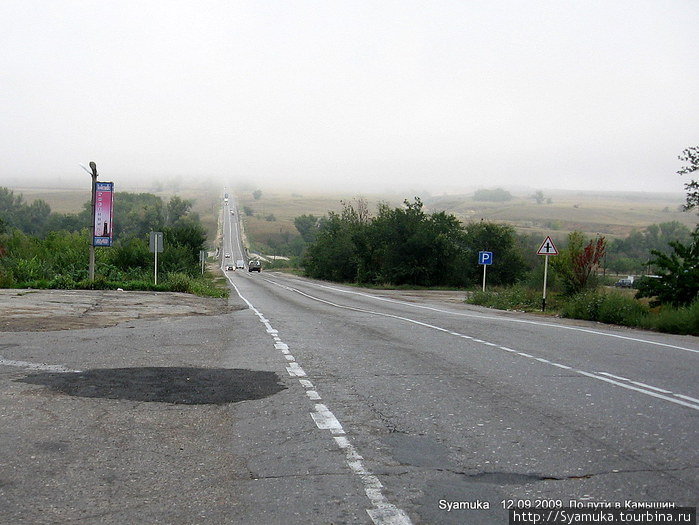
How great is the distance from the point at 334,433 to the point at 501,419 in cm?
179

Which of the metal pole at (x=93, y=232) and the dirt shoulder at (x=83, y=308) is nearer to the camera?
the dirt shoulder at (x=83, y=308)

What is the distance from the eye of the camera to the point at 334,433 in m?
6.40

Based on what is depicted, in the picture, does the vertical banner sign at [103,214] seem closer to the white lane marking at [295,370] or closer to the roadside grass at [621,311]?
the roadside grass at [621,311]

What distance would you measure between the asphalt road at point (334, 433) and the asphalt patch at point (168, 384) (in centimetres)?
5

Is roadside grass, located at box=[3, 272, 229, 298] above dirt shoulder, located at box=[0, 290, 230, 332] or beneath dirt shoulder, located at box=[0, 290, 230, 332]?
beneath

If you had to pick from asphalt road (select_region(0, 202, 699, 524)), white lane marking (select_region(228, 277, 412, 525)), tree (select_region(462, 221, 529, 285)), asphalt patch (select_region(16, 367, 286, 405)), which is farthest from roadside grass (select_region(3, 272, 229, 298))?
tree (select_region(462, 221, 529, 285))

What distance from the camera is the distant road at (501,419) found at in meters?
4.92

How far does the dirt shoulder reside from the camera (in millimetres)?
15898

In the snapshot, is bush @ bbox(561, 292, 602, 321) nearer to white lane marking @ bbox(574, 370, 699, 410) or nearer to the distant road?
the distant road

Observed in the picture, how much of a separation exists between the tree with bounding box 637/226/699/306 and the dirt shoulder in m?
14.9

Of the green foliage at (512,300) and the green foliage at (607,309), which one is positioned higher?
the green foliage at (607,309)

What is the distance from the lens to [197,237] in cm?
6191

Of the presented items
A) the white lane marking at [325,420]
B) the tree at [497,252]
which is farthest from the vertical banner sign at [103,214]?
the tree at [497,252]

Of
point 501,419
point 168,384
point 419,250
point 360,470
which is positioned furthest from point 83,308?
point 419,250
